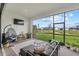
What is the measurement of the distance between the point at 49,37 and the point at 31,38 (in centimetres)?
51

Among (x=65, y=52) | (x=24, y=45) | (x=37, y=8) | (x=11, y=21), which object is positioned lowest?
(x=65, y=52)

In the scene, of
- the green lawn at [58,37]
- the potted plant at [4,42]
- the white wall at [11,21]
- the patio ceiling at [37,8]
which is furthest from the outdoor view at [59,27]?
the potted plant at [4,42]

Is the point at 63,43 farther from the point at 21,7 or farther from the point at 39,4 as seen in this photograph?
the point at 21,7

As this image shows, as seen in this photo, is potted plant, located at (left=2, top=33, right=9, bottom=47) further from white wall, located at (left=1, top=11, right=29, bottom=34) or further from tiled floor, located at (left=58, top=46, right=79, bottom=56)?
tiled floor, located at (left=58, top=46, right=79, bottom=56)

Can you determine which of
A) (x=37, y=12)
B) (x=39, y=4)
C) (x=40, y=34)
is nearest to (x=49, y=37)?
(x=40, y=34)

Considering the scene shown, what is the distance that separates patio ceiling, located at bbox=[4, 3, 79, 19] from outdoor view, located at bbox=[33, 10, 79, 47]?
5.4 inches

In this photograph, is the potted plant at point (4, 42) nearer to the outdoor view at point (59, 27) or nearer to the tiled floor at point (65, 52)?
the outdoor view at point (59, 27)

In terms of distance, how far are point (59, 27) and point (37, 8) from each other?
0.79 meters

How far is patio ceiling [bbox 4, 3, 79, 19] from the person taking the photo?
91.6 inches

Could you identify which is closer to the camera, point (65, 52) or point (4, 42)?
point (65, 52)

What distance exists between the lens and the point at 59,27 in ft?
7.97

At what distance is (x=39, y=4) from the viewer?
2.37m

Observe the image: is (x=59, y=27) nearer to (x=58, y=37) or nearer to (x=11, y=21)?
(x=58, y=37)

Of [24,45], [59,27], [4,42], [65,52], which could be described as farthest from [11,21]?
[65,52]
